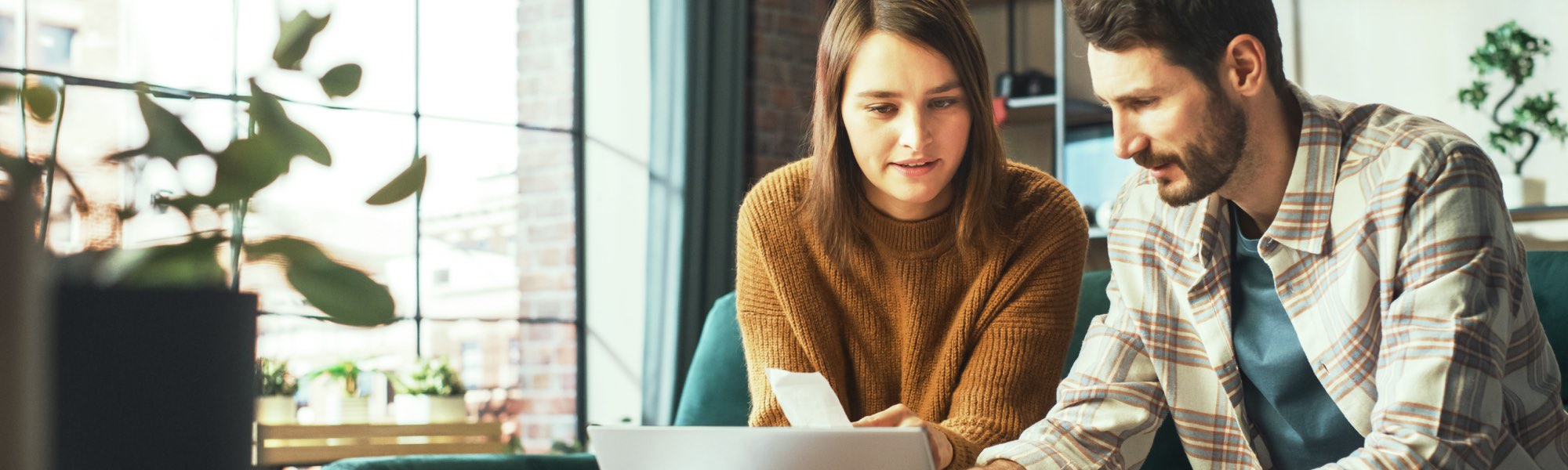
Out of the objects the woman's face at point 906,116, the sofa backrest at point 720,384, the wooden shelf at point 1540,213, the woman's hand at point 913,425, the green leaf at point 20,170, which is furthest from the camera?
the wooden shelf at point 1540,213

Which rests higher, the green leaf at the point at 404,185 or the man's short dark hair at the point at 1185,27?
the man's short dark hair at the point at 1185,27

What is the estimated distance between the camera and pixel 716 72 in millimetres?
4012

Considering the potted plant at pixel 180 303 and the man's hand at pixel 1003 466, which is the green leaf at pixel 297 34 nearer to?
the potted plant at pixel 180 303

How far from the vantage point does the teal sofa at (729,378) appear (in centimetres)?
179

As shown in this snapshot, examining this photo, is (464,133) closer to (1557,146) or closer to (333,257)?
(1557,146)

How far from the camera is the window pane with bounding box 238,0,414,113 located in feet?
10.7

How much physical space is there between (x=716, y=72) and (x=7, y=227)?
12.0ft

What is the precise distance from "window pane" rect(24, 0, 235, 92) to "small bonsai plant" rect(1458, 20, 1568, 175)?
308 cm

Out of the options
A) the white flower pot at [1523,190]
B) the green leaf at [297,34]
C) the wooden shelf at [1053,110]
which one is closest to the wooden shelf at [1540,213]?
the white flower pot at [1523,190]

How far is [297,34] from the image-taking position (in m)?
0.46

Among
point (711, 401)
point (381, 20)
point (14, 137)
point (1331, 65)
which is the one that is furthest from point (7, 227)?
point (1331, 65)

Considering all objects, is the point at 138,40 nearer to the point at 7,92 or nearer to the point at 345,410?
the point at 345,410

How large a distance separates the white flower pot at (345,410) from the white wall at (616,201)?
81 cm

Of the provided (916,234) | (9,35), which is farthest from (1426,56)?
(9,35)
